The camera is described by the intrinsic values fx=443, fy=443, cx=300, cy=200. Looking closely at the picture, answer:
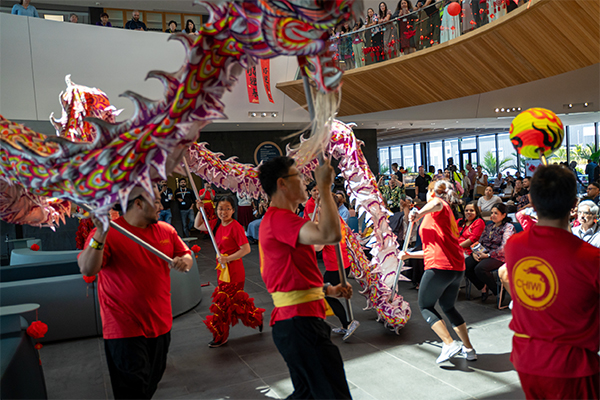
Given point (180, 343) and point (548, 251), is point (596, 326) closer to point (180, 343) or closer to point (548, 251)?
point (548, 251)

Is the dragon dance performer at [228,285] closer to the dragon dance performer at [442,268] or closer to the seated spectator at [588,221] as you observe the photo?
the dragon dance performer at [442,268]

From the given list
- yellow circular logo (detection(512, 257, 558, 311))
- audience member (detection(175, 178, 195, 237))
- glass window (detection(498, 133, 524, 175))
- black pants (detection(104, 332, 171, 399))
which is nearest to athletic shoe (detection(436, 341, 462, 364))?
yellow circular logo (detection(512, 257, 558, 311))

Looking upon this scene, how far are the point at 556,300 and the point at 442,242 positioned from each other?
76.0 inches

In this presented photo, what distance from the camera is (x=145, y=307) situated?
2328mm

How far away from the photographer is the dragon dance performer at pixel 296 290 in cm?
194

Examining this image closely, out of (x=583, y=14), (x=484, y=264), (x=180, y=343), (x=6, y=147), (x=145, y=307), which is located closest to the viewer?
(x=6, y=147)

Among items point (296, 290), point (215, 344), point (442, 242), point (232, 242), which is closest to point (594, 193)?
point (442, 242)

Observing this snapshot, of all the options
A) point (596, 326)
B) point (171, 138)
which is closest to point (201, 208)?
point (171, 138)

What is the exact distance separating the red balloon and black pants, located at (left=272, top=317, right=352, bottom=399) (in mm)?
8285

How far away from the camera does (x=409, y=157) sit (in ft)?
96.2

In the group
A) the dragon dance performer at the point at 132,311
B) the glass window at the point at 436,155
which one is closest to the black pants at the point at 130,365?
the dragon dance performer at the point at 132,311

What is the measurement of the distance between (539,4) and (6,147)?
759cm

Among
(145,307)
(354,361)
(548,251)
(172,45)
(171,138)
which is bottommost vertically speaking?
(354,361)

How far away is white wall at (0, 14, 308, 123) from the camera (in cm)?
886
